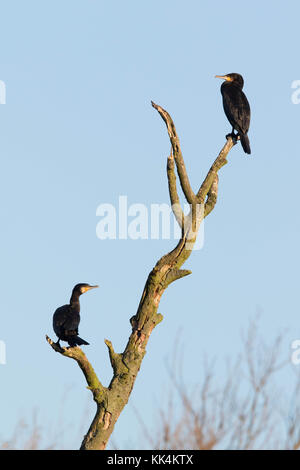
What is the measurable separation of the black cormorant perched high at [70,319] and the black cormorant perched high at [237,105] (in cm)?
331

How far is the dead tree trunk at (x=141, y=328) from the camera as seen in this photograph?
1001 centimetres

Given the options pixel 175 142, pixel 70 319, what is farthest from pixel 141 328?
pixel 175 142

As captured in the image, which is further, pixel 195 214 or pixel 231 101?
pixel 231 101

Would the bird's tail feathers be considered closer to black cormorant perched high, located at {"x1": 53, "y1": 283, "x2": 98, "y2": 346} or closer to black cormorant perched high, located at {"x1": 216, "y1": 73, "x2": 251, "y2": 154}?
black cormorant perched high, located at {"x1": 216, "y1": 73, "x2": 251, "y2": 154}

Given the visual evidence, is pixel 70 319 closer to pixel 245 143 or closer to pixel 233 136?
pixel 233 136

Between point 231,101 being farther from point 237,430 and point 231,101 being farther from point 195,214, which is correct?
point 237,430

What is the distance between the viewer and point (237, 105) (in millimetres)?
14016

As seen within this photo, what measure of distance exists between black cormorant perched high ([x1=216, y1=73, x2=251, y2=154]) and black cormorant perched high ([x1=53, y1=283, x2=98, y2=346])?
130 inches

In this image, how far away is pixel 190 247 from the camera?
10.4 metres

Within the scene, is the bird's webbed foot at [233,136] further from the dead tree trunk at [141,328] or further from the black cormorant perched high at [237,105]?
the dead tree trunk at [141,328]

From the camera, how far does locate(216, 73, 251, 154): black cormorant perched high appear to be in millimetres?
13258

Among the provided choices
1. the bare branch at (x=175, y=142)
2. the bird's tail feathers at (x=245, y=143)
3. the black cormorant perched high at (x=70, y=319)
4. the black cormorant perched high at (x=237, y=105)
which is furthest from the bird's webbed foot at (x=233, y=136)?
the black cormorant perched high at (x=70, y=319)
